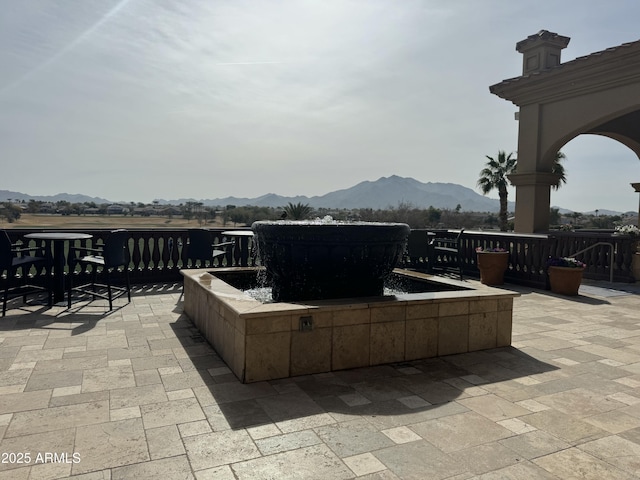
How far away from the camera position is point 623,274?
25.3 ft

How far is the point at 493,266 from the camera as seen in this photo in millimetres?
7250

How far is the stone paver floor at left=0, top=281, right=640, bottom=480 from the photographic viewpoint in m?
1.83

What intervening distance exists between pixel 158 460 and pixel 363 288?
203cm

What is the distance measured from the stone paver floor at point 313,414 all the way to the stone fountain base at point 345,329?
10 cm

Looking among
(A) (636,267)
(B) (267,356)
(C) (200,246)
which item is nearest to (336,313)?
(B) (267,356)

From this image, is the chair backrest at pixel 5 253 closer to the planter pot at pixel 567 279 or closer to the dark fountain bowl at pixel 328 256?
the dark fountain bowl at pixel 328 256

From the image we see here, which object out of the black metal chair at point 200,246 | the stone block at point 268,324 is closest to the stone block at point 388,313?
the stone block at point 268,324

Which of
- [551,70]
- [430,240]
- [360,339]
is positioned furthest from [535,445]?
[551,70]

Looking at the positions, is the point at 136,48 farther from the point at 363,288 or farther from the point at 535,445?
the point at 535,445

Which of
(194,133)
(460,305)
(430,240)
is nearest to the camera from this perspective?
(460,305)

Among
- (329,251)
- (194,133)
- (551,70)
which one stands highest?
(551,70)

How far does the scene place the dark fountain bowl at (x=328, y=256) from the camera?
3.20 meters

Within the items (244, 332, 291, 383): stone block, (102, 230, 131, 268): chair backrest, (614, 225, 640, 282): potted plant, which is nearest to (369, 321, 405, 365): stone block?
(244, 332, 291, 383): stone block

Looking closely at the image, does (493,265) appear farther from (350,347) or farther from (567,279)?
(350,347)
